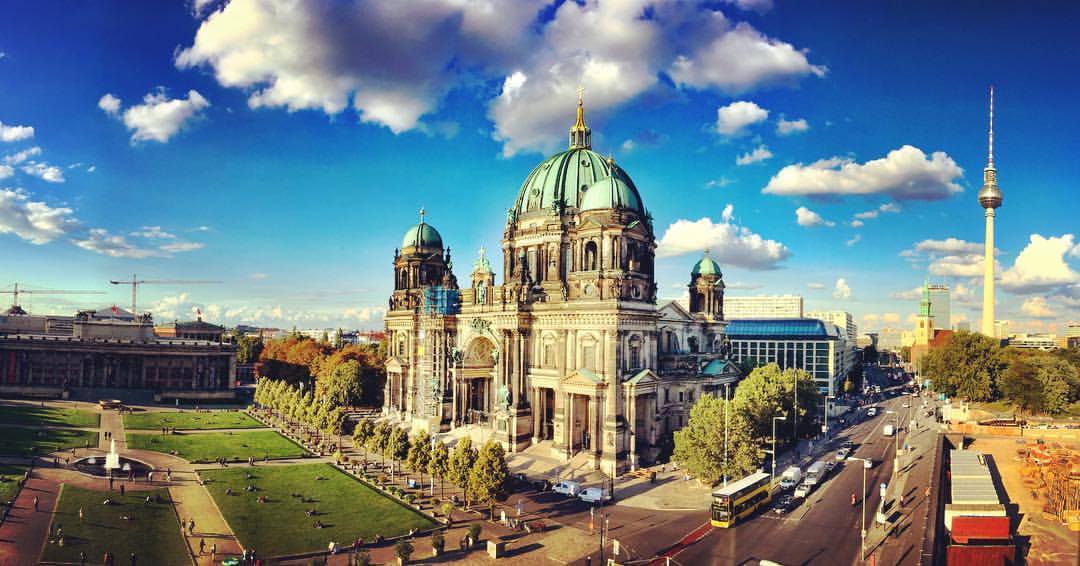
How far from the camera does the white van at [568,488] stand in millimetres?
72312

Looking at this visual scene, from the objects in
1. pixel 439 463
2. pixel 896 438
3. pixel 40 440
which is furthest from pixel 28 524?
pixel 896 438

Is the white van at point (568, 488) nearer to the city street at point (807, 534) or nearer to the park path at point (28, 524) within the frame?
the city street at point (807, 534)

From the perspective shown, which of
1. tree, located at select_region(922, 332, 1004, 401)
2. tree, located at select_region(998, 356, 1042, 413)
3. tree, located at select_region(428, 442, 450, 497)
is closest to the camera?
tree, located at select_region(428, 442, 450, 497)

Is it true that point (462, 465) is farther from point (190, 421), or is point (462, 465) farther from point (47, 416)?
point (47, 416)

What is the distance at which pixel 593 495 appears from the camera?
227 ft

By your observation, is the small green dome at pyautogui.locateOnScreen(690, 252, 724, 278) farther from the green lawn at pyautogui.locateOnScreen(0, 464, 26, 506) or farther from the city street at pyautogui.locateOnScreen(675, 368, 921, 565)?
the green lawn at pyautogui.locateOnScreen(0, 464, 26, 506)

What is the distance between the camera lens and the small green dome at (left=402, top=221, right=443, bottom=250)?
123250mm

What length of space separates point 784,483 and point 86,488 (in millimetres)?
76588

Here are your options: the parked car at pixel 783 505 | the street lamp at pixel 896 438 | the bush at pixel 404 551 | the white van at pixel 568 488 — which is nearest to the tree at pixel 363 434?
the white van at pixel 568 488

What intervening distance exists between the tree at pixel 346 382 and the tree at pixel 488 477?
7138 cm

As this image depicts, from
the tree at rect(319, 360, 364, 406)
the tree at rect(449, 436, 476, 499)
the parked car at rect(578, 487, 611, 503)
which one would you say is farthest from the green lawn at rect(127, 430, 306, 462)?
the parked car at rect(578, 487, 611, 503)

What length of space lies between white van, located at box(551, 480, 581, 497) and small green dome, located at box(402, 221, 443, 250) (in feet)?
205

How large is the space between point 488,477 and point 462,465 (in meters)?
4.77

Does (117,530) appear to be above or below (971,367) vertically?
below
